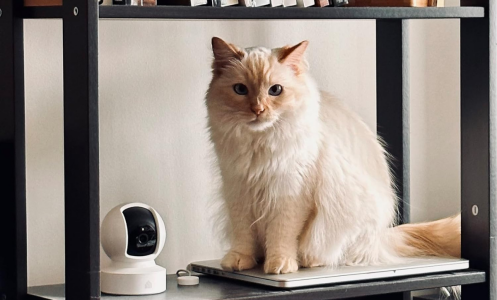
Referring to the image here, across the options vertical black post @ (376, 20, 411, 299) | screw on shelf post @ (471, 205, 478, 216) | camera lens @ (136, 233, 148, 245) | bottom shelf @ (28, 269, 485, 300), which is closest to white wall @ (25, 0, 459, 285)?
vertical black post @ (376, 20, 411, 299)

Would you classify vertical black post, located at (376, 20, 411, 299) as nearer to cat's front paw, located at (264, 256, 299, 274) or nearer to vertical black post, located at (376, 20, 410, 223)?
vertical black post, located at (376, 20, 410, 223)

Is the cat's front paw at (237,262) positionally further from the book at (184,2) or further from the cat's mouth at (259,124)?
the book at (184,2)

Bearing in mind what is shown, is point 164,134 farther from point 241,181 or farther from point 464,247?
point 464,247

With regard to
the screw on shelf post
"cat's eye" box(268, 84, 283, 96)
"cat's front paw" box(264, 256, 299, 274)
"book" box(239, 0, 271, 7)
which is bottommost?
"cat's front paw" box(264, 256, 299, 274)

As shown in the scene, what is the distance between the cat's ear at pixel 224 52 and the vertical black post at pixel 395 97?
1.74ft

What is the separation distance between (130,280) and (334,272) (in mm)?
374

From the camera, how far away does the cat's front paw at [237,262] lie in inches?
64.1

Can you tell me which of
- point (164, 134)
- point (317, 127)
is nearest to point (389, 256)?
point (317, 127)

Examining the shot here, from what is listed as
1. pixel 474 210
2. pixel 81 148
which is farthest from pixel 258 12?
pixel 474 210

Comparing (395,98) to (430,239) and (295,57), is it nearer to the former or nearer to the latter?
(430,239)

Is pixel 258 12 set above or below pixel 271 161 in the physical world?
above

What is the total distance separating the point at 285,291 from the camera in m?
1.52

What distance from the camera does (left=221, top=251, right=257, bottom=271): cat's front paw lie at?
5.34ft

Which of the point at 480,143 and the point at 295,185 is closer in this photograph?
the point at 295,185
